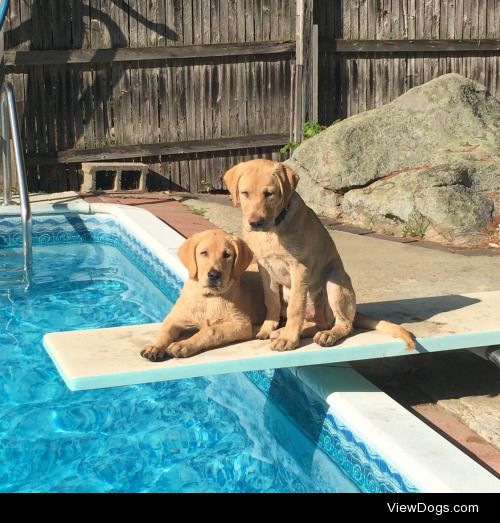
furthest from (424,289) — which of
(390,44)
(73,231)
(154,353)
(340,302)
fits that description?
(390,44)

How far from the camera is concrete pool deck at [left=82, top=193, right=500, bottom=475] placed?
13.5ft

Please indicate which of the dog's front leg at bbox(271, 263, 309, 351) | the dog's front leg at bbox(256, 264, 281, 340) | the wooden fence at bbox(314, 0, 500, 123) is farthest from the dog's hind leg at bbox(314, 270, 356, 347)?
the wooden fence at bbox(314, 0, 500, 123)

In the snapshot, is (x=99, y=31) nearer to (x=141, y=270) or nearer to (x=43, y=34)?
(x=43, y=34)

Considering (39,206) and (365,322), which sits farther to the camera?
(39,206)

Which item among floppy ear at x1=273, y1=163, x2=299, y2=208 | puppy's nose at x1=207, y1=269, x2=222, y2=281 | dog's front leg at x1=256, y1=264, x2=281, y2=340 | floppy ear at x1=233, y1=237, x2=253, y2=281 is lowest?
dog's front leg at x1=256, y1=264, x2=281, y2=340

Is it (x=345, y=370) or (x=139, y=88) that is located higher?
(x=139, y=88)

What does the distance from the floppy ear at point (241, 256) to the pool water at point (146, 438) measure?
1002 mm

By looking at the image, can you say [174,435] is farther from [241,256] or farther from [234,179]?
[234,179]

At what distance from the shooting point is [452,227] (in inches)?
324

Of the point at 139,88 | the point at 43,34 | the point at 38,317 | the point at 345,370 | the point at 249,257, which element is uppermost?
the point at 43,34

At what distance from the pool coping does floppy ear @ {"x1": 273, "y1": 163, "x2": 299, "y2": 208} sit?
0.99 meters

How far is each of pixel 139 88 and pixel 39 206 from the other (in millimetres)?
2610

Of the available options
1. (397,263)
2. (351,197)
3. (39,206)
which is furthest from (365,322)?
(39,206)

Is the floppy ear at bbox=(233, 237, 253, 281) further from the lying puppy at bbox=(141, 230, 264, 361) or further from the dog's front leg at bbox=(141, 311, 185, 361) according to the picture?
the dog's front leg at bbox=(141, 311, 185, 361)
